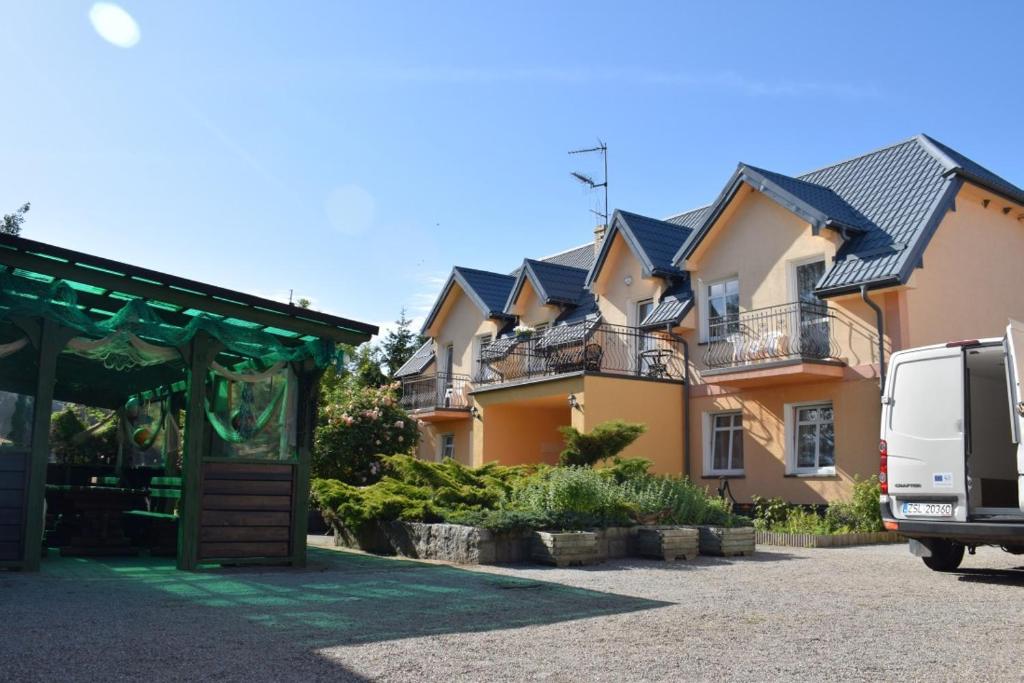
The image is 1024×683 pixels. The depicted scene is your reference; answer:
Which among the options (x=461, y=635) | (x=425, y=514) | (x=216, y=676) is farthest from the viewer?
(x=425, y=514)

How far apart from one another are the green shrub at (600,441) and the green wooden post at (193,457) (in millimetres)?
7432

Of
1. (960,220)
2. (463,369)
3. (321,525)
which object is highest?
(960,220)

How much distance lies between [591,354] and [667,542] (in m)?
9.30

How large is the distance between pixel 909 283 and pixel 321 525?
12.0 m

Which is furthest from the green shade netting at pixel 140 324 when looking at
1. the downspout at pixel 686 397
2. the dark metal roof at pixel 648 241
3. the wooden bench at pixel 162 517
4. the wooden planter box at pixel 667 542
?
the dark metal roof at pixel 648 241

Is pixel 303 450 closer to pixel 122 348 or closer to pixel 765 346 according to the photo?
pixel 122 348

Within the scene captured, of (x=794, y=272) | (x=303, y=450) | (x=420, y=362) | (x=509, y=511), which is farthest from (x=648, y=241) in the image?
(x=303, y=450)

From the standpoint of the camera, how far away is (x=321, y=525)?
18266 millimetres

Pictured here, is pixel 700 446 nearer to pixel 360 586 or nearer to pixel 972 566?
pixel 972 566

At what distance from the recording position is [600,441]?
1614 centimetres

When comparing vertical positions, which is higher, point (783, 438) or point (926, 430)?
point (783, 438)

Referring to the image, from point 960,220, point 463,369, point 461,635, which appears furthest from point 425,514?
point 463,369

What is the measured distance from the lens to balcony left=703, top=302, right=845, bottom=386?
57.0 feet

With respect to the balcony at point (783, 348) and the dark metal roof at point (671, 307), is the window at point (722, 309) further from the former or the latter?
the balcony at point (783, 348)
